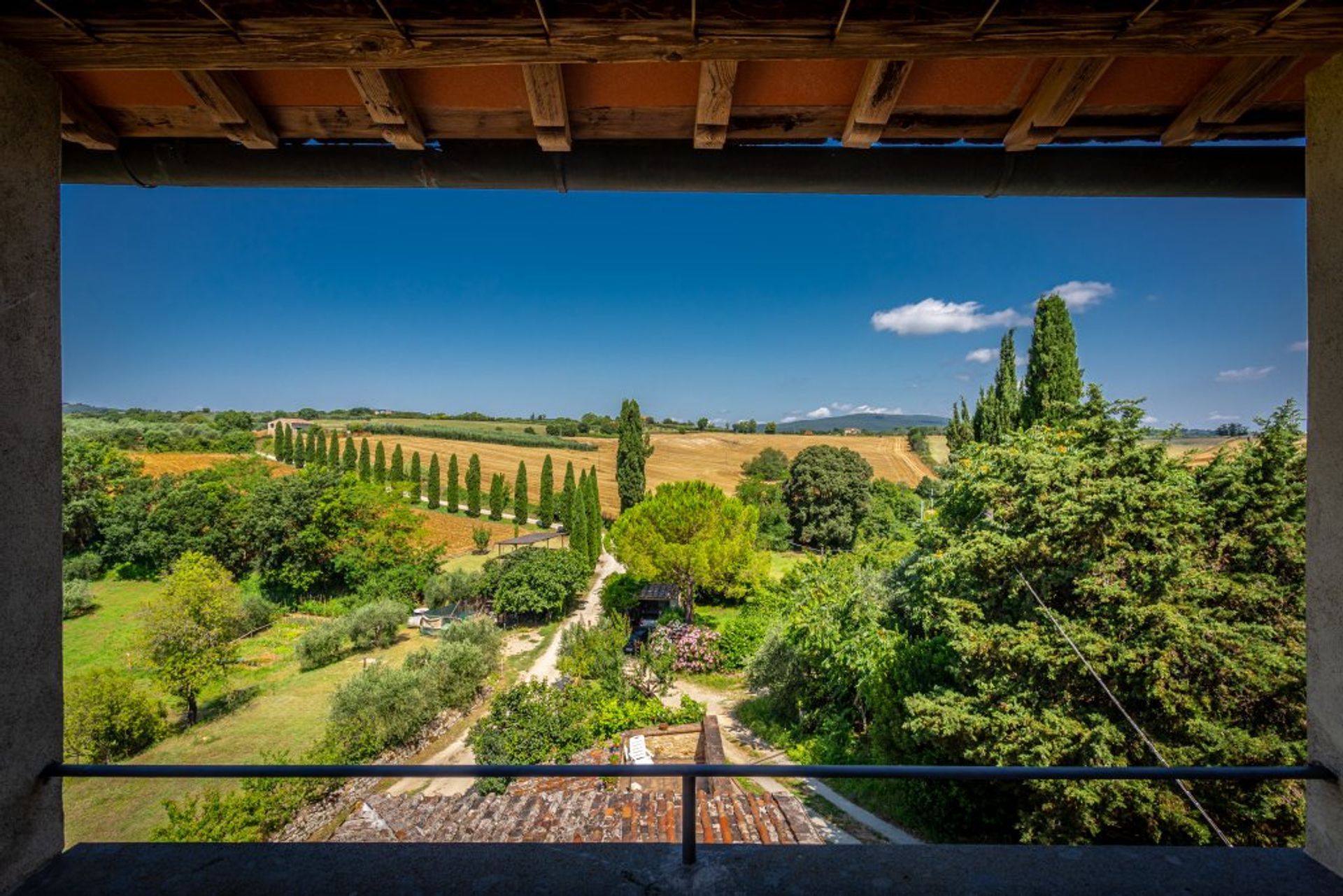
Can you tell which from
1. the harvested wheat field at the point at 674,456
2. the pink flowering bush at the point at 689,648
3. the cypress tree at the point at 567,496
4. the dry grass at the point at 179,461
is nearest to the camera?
the pink flowering bush at the point at 689,648

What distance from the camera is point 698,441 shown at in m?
50.8

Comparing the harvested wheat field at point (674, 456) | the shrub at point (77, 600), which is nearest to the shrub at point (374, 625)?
the shrub at point (77, 600)

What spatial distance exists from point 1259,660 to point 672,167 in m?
7.47

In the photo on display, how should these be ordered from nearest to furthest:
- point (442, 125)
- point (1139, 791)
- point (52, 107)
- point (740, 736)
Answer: point (52, 107) → point (442, 125) → point (1139, 791) → point (740, 736)

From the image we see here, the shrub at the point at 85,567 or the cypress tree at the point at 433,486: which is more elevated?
the cypress tree at the point at 433,486

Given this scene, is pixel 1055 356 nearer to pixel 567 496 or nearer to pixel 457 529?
pixel 567 496

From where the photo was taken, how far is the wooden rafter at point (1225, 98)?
4.79 ft

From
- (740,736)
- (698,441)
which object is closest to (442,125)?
(740,736)

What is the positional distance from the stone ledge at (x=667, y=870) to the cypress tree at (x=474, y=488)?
Result: 29.7 meters

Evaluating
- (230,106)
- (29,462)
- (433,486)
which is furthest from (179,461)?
(230,106)

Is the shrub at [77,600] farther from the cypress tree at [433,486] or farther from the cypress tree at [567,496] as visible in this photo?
the cypress tree at [567,496]

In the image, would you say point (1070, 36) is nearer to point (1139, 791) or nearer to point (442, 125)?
point (442, 125)

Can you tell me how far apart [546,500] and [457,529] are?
4.75 meters

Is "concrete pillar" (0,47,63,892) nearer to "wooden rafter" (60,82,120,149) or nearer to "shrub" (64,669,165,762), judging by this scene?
"wooden rafter" (60,82,120,149)
